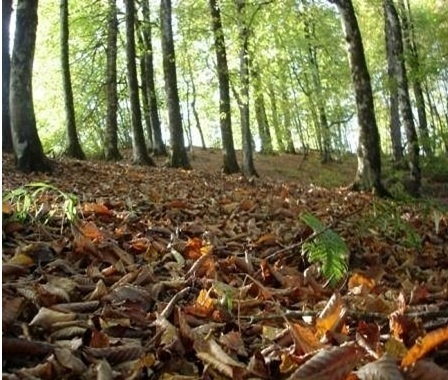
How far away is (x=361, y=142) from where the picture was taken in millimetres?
9492

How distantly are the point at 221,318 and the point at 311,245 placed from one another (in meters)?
1.19

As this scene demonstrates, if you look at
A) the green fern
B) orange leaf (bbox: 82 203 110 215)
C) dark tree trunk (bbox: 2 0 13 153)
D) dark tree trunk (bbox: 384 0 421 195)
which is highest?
dark tree trunk (bbox: 2 0 13 153)

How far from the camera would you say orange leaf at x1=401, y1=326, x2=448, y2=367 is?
5.40 feet

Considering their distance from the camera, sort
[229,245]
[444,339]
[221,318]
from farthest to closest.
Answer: [229,245] → [221,318] → [444,339]

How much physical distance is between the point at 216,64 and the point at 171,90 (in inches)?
129

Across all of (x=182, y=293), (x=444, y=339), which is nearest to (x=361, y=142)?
(x=182, y=293)

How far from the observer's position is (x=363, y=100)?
370 inches

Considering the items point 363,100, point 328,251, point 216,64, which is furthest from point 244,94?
point 328,251

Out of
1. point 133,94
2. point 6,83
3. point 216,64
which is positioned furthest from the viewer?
point 216,64

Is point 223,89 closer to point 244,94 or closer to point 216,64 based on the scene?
point 244,94

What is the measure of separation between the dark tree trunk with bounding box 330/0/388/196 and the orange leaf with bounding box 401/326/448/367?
7.93 metres

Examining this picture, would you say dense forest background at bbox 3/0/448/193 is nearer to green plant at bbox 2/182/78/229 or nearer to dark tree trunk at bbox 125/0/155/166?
dark tree trunk at bbox 125/0/155/166

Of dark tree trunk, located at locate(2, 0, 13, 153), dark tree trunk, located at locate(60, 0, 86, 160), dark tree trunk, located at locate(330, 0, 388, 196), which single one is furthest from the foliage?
dark tree trunk, located at locate(60, 0, 86, 160)

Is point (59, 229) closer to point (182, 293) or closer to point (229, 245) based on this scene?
point (229, 245)
